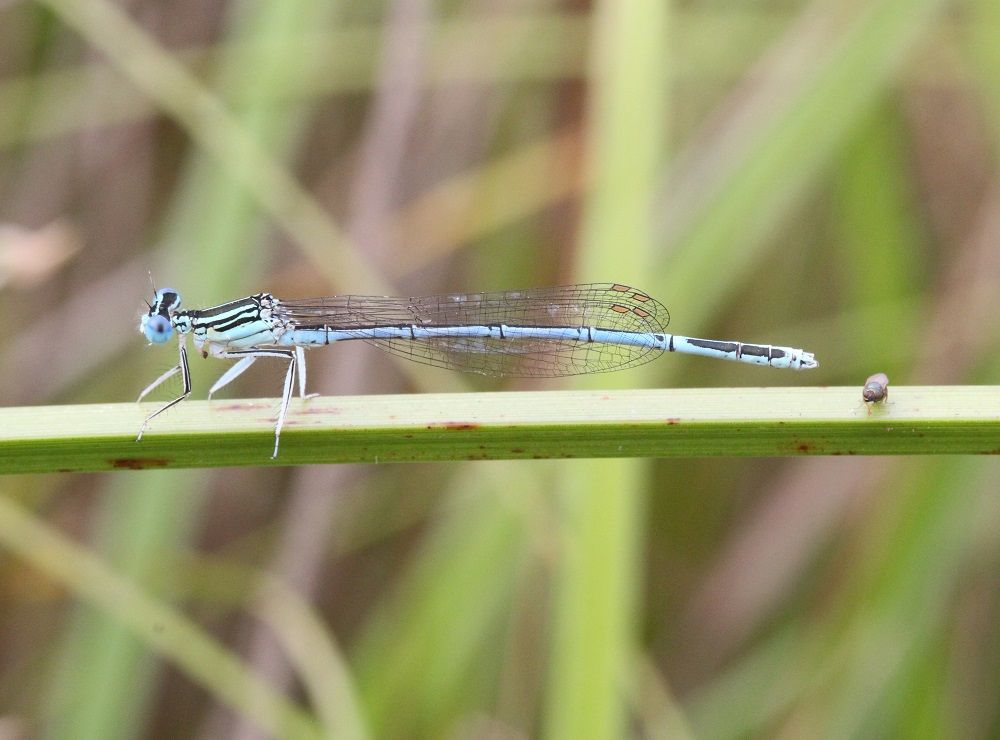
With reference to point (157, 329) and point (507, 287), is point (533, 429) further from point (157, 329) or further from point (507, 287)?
point (507, 287)

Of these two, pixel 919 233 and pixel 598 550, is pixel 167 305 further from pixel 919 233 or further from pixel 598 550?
pixel 919 233

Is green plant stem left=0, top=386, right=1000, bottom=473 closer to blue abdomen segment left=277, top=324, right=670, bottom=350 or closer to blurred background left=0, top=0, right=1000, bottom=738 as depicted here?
blurred background left=0, top=0, right=1000, bottom=738

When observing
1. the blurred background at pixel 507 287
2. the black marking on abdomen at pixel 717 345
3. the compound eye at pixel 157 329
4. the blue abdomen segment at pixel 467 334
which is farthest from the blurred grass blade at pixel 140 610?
the black marking on abdomen at pixel 717 345

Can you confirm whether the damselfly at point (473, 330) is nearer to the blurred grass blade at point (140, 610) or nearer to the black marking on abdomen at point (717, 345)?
the black marking on abdomen at point (717, 345)

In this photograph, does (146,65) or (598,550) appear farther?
(146,65)

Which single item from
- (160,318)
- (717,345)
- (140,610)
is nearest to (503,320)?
(717,345)

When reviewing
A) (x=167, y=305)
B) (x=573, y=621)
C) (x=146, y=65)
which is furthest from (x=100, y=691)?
(x=146, y=65)
